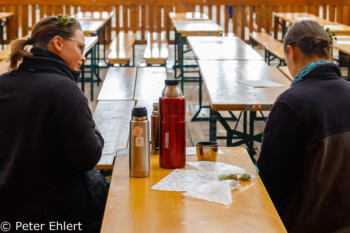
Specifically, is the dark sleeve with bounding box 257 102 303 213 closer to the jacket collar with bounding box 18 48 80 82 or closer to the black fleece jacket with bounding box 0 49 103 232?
the black fleece jacket with bounding box 0 49 103 232

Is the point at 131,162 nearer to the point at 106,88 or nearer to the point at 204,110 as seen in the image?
the point at 106,88

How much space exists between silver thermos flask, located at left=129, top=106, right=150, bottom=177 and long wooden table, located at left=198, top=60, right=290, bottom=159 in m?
1.25

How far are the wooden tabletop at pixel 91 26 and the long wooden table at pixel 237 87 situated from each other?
226cm

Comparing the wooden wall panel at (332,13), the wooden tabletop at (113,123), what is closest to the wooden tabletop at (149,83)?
the wooden tabletop at (113,123)

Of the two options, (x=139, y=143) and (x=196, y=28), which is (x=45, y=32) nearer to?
(x=139, y=143)

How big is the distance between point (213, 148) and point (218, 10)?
821 cm

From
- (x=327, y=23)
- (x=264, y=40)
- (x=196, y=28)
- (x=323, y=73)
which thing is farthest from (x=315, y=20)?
(x=323, y=73)

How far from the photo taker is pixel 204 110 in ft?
22.4

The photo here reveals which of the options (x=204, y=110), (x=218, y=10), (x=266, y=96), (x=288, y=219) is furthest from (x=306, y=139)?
(x=218, y=10)

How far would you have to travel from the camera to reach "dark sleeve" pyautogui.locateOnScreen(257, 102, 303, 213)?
203cm

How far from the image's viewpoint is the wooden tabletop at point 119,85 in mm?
4996

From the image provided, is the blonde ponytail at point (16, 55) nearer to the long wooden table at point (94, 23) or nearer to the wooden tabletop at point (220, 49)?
the wooden tabletop at point (220, 49)

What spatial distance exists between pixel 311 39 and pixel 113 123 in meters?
2.06

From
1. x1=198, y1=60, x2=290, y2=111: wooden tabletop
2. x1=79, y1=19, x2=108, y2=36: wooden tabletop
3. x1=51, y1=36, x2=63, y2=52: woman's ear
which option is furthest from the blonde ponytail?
x1=79, y1=19, x2=108, y2=36: wooden tabletop
